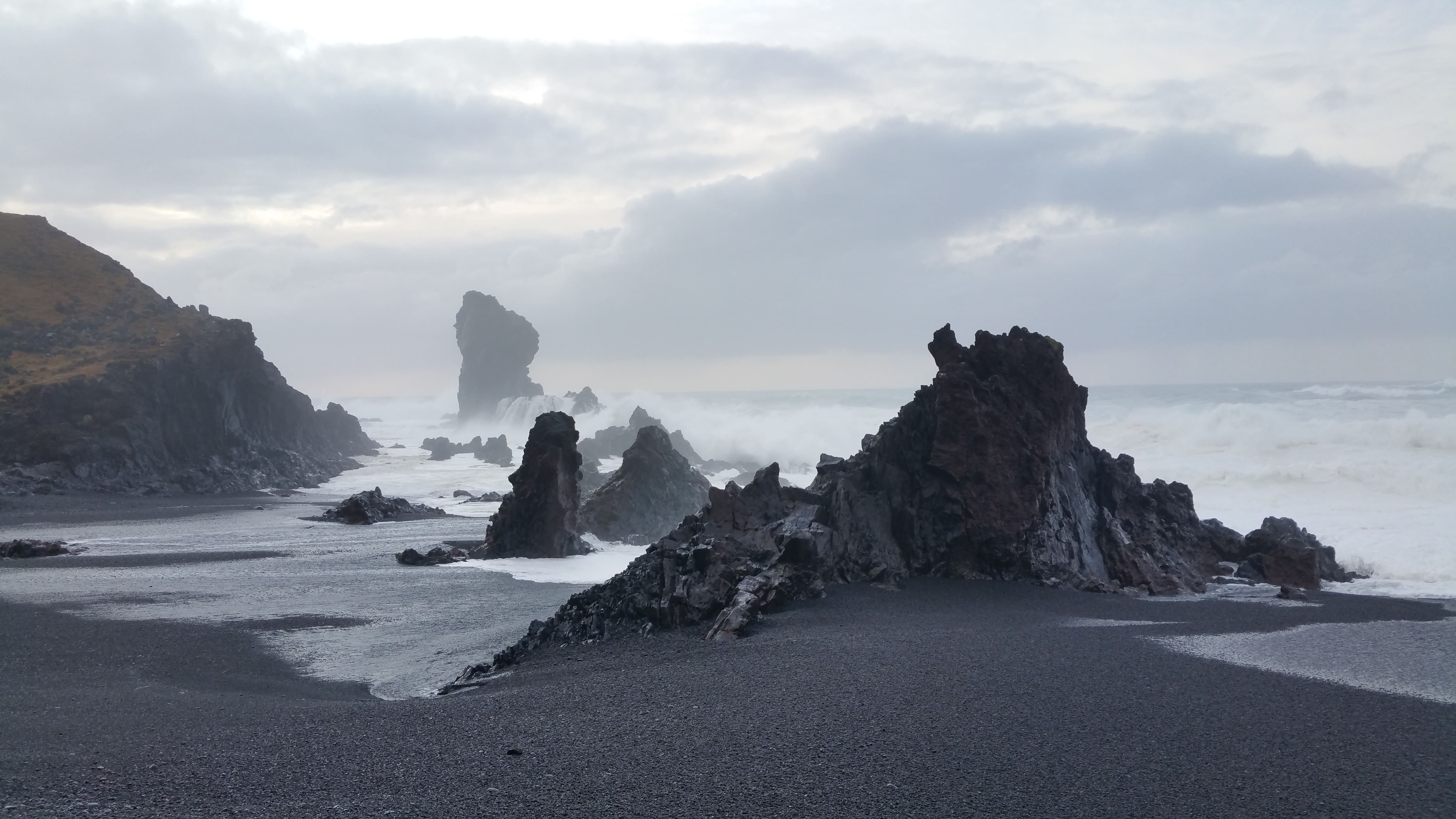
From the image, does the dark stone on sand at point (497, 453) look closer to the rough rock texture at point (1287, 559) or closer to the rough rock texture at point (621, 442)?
the rough rock texture at point (621, 442)

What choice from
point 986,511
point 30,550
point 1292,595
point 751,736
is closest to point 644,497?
point 986,511

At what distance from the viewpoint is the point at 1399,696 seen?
12.6m

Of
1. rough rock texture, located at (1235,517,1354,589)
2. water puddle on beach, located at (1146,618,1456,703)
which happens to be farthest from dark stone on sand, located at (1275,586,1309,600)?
water puddle on beach, located at (1146,618,1456,703)

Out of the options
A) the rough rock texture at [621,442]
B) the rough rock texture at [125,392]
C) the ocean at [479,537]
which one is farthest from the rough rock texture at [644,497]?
the rough rock texture at [125,392]

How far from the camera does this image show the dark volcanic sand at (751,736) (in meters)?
9.13

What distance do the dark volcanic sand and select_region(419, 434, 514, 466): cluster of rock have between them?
196 ft

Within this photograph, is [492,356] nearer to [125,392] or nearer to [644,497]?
[125,392]

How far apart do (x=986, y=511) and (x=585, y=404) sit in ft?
285

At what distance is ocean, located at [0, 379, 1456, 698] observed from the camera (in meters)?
19.9

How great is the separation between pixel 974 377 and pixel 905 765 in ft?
49.3

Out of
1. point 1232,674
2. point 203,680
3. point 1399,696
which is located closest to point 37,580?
point 203,680

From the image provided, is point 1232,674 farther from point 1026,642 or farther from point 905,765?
point 905,765

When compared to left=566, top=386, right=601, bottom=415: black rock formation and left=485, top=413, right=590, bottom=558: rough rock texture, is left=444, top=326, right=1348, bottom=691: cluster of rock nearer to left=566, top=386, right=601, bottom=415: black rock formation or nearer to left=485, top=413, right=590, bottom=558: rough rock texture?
left=485, top=413, right=590, bottom=558: rough rock texture

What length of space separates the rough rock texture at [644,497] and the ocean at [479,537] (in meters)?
2.49
